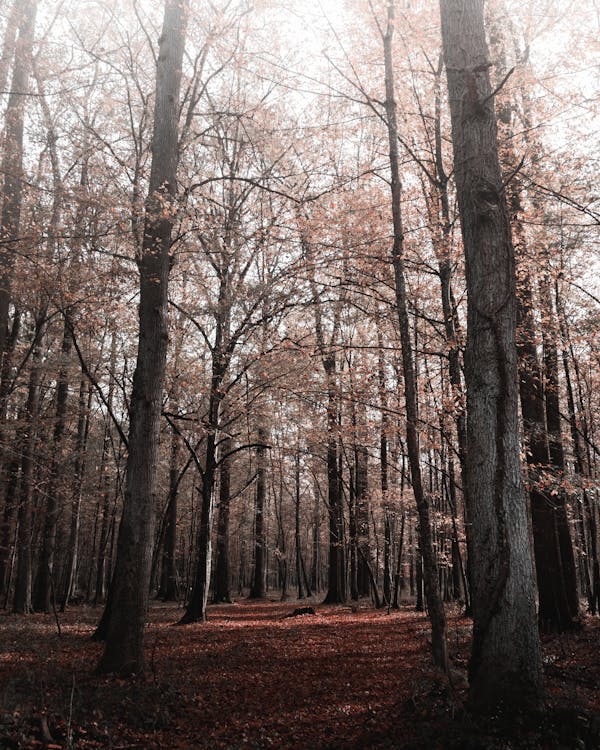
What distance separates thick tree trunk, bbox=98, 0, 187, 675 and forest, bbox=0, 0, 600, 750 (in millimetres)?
35

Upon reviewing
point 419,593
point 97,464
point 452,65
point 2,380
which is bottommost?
point 419,593

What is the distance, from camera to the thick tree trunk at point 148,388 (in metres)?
6.37

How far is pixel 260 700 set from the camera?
18.9ft

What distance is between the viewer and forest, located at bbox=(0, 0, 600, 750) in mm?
4566

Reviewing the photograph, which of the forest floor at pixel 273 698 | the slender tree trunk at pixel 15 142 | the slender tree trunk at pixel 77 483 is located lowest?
the forest floor at pixel 273 698

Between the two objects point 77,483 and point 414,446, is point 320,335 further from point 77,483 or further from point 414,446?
point 414,446

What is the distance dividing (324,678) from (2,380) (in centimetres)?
1050

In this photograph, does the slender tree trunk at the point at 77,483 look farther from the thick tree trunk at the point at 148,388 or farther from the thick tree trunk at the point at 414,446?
the thick tree trunk at the point at 414,446

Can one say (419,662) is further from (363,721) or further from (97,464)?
(97,464)

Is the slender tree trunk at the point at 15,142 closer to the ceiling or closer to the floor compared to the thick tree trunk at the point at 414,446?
closer to the ceiling

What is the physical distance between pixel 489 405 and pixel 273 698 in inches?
161

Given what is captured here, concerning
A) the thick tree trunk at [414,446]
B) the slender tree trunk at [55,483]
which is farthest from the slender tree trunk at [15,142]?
the thick tree trunk at [414,446]

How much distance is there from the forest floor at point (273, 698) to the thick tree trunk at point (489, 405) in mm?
418

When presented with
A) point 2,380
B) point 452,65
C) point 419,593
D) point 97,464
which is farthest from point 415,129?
point 97,464
